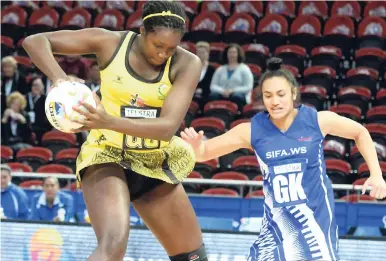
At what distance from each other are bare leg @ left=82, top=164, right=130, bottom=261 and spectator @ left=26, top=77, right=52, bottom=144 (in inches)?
280

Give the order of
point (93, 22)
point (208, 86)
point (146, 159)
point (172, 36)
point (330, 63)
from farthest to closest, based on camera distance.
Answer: point (93, 22) → point (330, 63) → point (208, 86) → point (146, 159) → point (172, 36)

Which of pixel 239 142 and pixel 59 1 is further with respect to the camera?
pixel 59 1

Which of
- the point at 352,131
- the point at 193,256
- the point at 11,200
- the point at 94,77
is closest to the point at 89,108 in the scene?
the point at 193,256

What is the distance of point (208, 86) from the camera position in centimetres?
1182

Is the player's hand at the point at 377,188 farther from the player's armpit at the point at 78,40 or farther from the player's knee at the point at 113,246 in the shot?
the player's armpit at the point at 78,40

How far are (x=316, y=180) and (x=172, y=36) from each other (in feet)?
3.38

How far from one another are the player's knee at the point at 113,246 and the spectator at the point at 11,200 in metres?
4.89

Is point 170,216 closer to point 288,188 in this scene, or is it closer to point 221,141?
point 221,141

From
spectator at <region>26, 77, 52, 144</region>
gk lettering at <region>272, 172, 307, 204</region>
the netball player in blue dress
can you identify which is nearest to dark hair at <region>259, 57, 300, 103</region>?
the netball player in blue dress

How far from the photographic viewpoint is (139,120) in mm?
4043

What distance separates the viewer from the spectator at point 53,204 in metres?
8.76

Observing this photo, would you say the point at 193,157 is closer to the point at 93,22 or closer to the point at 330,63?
the point at 330,63

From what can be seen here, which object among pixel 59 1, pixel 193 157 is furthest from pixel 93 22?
pixel 193 157

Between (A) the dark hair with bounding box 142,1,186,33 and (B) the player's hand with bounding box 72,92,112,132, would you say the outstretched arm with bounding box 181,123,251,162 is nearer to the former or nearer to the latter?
(A) the dark hair with bounding box 142,1,186,33
